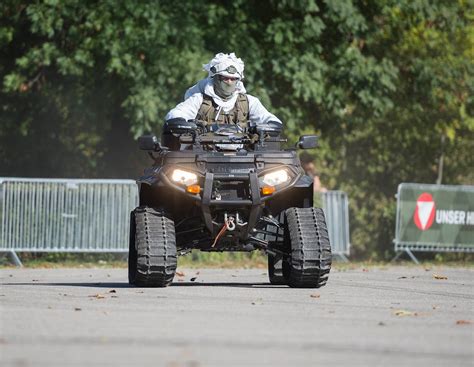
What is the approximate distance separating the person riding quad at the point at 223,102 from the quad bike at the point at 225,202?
0.59 metres

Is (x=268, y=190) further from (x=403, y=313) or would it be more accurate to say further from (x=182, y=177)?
(x=403, y=313)

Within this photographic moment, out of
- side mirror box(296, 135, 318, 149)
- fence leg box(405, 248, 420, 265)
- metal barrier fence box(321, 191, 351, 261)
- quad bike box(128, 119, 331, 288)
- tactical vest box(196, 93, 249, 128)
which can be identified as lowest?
fence leg box(405, 248, 420, 265)

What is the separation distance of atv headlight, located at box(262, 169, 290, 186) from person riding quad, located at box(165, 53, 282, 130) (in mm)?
1385

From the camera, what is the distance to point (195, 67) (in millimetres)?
28594

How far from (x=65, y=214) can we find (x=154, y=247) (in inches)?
422

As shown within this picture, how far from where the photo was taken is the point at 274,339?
29.7 feet

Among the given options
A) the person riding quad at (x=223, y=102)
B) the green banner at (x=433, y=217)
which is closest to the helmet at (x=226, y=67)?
the person riding quad at (x=223, y=102)

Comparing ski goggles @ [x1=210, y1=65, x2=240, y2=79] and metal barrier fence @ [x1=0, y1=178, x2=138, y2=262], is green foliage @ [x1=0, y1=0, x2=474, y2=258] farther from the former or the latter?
ski goggles @ [x1=210, y1=65, x2=240, y2=79]

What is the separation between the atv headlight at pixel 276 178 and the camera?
1454cm

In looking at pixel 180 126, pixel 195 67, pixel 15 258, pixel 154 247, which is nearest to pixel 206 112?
pixel 180 126

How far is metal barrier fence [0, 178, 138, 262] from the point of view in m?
24.7

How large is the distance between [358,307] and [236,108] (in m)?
4.37

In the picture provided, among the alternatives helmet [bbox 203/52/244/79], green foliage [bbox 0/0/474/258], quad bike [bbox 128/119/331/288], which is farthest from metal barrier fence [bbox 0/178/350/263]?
quad bike [bbox 128/119/331/288]

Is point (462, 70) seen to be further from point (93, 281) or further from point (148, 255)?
point (148, 255)
